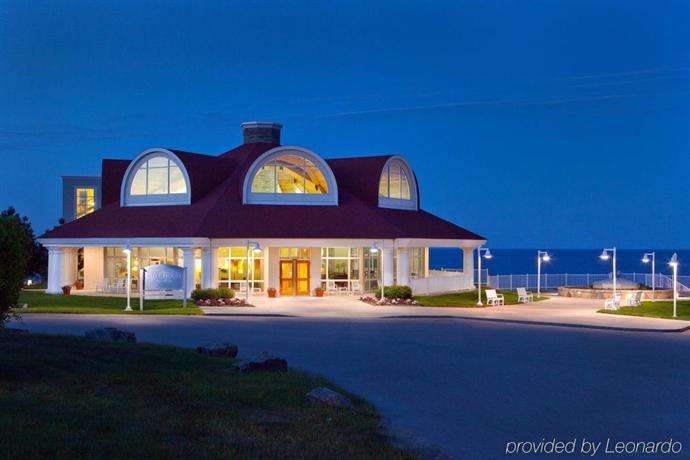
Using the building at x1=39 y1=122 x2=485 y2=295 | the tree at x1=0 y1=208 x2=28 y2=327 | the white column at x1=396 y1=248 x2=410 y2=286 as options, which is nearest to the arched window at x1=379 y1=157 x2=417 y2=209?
the building at x1=39 y1=122 x2=485 y2=295

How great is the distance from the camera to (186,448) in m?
8.58

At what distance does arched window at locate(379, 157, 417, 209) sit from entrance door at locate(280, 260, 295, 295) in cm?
650

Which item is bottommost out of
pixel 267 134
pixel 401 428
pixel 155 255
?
pixel 401 428

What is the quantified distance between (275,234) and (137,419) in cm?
2782

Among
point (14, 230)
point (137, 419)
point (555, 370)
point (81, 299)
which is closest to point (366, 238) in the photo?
point (81, 299)

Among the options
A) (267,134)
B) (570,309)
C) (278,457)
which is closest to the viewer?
(278,457)

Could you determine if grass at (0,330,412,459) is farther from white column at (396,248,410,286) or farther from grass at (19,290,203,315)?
white column at (396,248,410,286)

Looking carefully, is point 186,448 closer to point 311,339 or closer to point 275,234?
point 311,339

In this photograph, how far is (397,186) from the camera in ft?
148

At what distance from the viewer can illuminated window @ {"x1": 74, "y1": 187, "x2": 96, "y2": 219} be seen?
51.2m

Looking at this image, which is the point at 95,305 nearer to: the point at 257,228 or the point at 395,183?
the point at 257,228

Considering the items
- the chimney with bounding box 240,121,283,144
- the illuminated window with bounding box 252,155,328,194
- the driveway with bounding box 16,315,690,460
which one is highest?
the chimney with bounding box 240,121,283,144

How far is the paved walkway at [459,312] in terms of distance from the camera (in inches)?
1013

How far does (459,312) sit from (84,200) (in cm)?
3018
